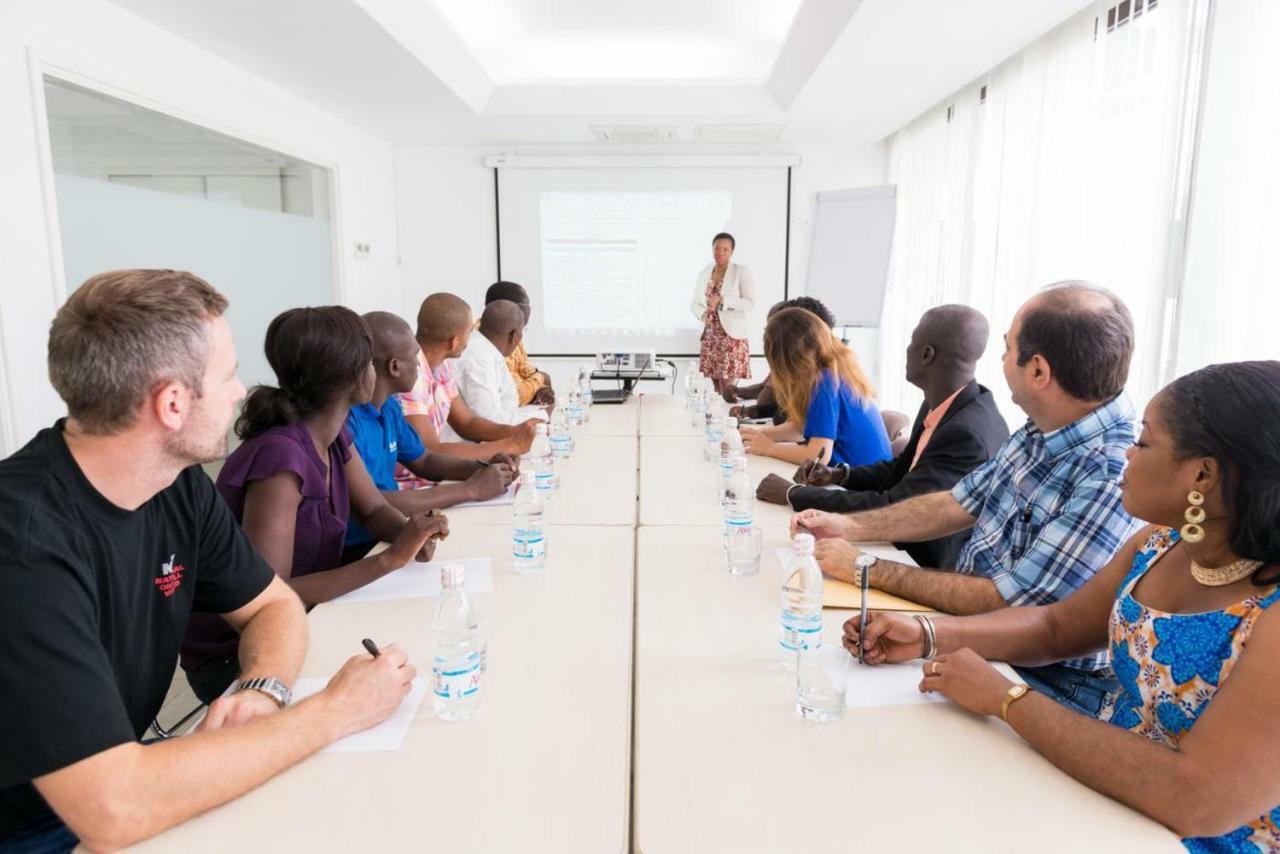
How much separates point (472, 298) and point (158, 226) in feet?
13.5

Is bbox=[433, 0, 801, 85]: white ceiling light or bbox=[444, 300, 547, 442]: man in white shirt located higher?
bbox=[433, 0, 801, 85]: white ceiling light

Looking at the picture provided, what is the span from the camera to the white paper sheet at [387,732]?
1.16 m

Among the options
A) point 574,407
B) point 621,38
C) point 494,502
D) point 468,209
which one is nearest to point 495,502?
point 494,502

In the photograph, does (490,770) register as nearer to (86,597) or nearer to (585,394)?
(86,597)

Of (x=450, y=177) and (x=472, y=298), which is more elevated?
(x=450, y=177)

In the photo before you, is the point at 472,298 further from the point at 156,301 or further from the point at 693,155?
the point at 156,301

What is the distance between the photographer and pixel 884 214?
7.09 meters

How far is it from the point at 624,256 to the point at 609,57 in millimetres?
1886

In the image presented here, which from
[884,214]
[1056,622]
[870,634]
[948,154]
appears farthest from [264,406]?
[884,214]

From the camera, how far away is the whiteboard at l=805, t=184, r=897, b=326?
7.10 meters

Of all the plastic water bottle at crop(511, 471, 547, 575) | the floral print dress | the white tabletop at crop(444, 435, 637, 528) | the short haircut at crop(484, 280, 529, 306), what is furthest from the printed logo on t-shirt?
the short haircut at crop(484, 280, 529, 306)

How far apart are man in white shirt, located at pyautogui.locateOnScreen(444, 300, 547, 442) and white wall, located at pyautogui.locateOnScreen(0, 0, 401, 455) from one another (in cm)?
168

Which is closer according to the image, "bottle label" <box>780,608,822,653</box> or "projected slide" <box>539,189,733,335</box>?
"bottle label" <box>780,608,822,653</box>

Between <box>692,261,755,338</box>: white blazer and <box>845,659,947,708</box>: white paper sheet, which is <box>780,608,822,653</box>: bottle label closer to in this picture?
<box>845,659,947,708</box>: white paper sheet
